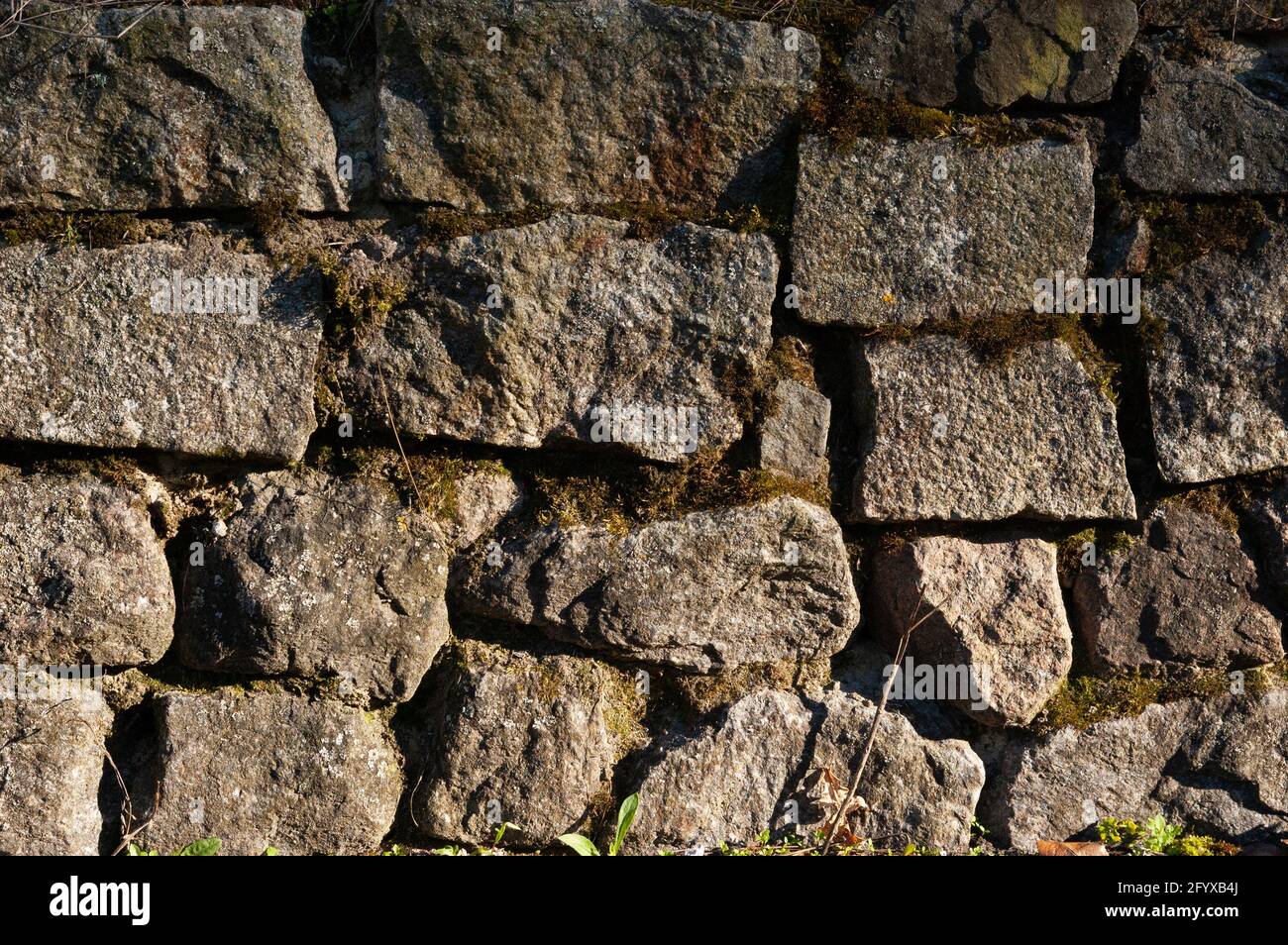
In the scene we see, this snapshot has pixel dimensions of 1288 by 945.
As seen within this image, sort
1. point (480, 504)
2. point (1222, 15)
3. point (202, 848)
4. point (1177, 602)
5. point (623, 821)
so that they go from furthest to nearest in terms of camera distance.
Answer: point (1222, 15) → point (1177, 602) → point (480, 504) → point (623, 821) → point (202, 848)

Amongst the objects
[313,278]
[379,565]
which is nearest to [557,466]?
[379,565]

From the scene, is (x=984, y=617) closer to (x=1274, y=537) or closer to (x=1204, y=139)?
(x=1274, y=537)

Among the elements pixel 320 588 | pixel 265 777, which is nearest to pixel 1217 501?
pixel 320 588

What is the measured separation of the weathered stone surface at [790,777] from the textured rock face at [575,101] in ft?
3.77

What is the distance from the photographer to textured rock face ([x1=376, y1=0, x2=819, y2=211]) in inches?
95.2

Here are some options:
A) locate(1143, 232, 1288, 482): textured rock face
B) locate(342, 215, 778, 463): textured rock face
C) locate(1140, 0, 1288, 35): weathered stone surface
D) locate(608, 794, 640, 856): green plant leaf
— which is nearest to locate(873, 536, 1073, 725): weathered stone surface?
locate(1143, 232, 1288, 482): textured rock face

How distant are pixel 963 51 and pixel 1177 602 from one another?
132 cm

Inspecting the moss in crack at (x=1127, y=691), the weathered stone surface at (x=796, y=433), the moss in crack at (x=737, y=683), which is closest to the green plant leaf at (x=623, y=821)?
the moss in crack at (x=737, y=683)

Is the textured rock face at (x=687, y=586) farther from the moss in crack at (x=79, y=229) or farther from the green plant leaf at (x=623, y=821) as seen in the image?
the moss in crack at (x=79, y=229)

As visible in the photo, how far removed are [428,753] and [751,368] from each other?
1.06 metres

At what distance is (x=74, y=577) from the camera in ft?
7.45

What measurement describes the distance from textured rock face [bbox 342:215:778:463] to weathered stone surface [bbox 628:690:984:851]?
602 mm

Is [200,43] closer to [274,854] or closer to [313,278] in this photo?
[313,278]

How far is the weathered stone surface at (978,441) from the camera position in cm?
248
